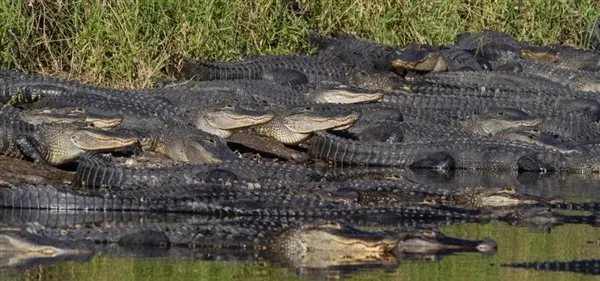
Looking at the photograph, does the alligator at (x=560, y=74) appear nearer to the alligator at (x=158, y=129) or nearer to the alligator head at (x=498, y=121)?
the alligator head at (x=498, y=121)

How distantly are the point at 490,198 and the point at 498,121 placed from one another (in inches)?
152

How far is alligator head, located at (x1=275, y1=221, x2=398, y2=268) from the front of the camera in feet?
24.1

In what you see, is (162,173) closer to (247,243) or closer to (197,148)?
(197,148)

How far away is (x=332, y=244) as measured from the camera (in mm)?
7477

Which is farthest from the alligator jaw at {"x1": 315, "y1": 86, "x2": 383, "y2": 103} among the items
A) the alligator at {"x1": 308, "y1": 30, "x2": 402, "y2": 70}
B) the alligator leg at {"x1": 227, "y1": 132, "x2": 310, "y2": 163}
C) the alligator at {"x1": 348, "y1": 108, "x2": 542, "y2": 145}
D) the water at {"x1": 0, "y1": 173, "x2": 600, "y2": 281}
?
the water at {"x1": 0, "y1": 173, "x2": 600, "y2": 281}

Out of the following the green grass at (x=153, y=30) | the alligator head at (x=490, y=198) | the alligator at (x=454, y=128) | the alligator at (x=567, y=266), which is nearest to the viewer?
the alligator at (x=567, y=266)

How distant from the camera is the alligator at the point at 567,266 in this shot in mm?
7062

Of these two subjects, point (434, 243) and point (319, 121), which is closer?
point (434, 243)

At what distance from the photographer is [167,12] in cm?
1314

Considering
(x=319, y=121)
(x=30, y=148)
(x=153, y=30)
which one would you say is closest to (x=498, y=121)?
(x=319, y=121)

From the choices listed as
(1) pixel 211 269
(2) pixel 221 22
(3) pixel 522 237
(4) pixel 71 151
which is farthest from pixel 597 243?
(2) pixel 221 22

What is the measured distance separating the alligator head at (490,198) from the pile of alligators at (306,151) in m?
0.01

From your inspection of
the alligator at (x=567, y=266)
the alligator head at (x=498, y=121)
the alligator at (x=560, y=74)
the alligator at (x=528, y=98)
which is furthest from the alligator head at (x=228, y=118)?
the alligator at (x=560, y=74)

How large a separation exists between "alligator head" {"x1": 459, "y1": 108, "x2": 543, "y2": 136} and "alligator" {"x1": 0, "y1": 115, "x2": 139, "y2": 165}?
4.25 metres
